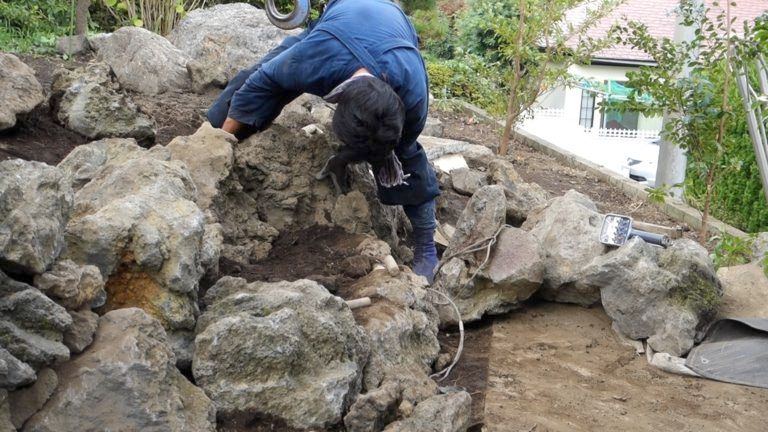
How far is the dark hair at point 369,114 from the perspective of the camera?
464cm

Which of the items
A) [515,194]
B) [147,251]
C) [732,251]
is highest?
[147,251]

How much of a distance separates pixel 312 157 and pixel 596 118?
16693 millimetres

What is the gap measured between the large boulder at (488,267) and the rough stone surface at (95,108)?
189 cm

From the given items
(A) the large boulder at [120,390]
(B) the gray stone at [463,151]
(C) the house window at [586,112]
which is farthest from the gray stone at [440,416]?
(C) the house window at [586,112]

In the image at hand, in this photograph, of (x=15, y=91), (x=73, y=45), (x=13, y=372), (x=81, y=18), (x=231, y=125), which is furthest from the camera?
(x=81, y=18)

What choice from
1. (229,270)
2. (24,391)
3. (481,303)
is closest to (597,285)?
(481,303)

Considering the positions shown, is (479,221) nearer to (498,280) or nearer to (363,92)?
(498,280)

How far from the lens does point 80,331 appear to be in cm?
299

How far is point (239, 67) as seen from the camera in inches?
351

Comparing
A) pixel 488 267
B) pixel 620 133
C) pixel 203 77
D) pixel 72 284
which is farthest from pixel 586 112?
pixel 72 284

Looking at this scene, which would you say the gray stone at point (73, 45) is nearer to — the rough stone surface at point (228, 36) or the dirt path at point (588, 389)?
the rough stone surface at point (228, 36)

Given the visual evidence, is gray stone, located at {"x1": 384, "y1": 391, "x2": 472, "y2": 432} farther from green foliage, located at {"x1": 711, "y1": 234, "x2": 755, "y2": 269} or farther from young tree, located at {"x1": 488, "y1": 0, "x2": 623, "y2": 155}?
young tree, located at {"x1": 488, "y1": 0, "x2": 623, "y2": 155}

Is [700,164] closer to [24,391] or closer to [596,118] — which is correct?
[24,391]

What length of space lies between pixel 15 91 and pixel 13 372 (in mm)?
2959
